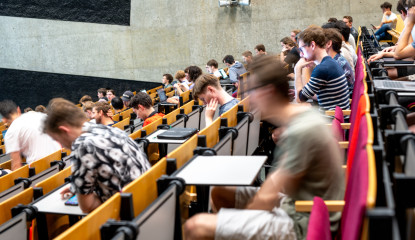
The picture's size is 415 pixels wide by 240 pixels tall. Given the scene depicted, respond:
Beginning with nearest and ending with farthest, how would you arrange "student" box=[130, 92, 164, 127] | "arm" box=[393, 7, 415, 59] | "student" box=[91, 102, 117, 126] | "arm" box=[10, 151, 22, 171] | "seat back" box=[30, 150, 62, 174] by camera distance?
"arm" box=[393, 7, 415, 59], "seat back" box=[30, 150, 62, 174], "arm" box=[10, 151, 22, 171], "student" box=[130, 92, 164, 127], "student" box=[91, 102, 117, 126]

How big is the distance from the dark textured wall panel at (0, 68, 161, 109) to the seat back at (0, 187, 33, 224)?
7435mm

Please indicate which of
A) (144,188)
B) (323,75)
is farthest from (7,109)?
(144,188)

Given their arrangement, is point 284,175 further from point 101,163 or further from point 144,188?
point 101,163

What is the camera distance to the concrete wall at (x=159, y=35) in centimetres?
850

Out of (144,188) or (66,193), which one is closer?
(144,188)

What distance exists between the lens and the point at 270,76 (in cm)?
170

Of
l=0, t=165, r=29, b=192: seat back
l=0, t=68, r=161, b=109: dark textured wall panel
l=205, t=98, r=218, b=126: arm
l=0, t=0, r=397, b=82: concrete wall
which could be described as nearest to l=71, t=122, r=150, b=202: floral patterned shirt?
l=0, t=165, r=29, b=192: seat back

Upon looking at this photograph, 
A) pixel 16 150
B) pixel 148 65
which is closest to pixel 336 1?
pixel 148 65

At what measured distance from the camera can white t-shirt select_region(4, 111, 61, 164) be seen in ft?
13.0

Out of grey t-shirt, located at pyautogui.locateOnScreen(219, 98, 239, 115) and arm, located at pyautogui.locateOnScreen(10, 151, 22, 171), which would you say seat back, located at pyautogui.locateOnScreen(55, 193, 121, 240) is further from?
arm, located at pyautogui.locateOnScreen(10, 151, 22, 171)

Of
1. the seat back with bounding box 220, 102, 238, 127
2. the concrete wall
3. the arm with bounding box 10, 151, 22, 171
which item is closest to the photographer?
the seat back with bounding box 220, 102, 238, 127

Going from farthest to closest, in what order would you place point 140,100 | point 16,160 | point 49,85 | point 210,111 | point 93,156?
point 49,85, point 140,100, point 16,160, point 210,111, point 93,156

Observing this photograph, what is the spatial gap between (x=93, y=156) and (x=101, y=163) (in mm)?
46

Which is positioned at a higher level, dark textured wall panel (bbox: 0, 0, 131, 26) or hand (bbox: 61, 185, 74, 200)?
dark textured wall panel (bbox: 0, 0, 131, 26)
